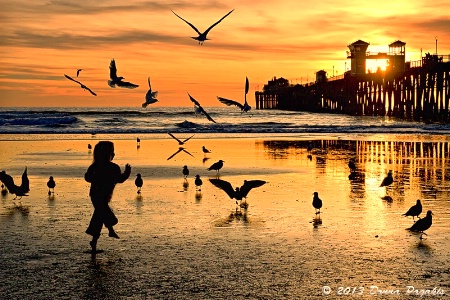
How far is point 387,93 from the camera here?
82.9 metres

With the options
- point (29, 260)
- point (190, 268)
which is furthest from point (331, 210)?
point (29, 260)

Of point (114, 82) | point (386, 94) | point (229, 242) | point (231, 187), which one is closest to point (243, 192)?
point (231, 187)

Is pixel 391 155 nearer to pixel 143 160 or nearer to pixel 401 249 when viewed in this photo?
pixel 143 160

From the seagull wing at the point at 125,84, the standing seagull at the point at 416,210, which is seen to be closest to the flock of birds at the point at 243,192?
the standing seagull at the point at 416,210

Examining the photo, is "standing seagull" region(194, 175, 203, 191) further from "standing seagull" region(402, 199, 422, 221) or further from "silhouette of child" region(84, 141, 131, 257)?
"silhouette of child" region(84, 141, 131, 257)

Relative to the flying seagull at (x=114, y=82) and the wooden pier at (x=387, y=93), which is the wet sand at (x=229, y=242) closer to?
the flying seagull at (x=114, y=82)

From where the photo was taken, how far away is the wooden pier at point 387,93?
61.4 metres

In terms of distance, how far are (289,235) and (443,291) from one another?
3.11 meters

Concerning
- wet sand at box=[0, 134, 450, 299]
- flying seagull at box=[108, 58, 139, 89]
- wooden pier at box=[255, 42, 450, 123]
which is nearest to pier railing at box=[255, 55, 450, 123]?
wooden pier at box=[255, 42, 450, 123]

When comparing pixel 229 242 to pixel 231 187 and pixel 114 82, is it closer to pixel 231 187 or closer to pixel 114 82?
pixel 231 187

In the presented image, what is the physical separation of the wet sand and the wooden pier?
47041mm

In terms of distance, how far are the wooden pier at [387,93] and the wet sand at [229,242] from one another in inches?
1852

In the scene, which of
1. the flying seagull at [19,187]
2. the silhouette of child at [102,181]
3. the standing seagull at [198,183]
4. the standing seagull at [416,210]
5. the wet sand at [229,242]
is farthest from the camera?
the standing seagull at [198,183]

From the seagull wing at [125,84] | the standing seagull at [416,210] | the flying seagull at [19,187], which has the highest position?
the seagull wing at [125,84]
